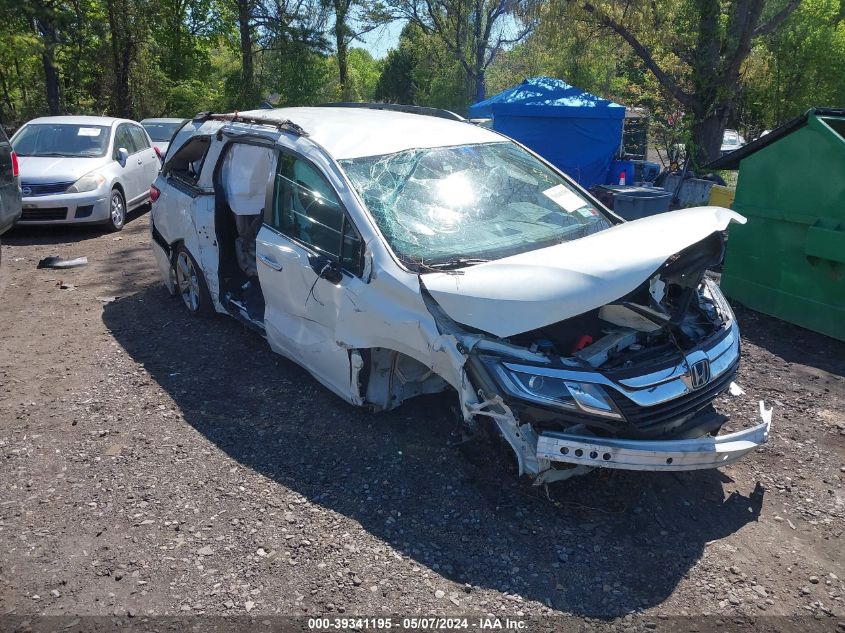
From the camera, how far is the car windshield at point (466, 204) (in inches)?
155

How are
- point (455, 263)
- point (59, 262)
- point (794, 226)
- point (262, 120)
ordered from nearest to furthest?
point (455, 263)
point (262, 120)
point (794, 226)
point (59, 262)

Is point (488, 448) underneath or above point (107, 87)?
underneath

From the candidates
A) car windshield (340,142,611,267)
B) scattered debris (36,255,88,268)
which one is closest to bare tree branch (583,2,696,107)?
car windshield (340,142,611,267)

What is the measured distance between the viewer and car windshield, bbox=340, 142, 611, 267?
3926mm

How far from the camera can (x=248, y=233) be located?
5.64 metres

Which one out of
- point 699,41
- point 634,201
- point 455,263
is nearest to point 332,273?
point 455,263

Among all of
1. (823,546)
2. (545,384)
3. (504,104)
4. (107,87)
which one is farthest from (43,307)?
(107,87)

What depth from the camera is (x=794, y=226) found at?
19.7 ft

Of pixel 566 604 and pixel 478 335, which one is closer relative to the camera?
pixel 566 604

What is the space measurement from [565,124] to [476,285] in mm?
10729

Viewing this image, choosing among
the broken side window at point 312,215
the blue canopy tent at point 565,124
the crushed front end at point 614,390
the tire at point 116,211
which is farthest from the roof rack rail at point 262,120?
the blue canopy tent at point 565,124

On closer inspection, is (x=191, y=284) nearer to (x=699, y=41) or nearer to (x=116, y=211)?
(x=116, y=211)

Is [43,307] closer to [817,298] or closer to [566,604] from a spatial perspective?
[566,604]

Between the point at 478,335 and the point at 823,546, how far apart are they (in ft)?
6.38
